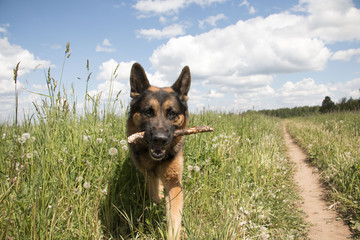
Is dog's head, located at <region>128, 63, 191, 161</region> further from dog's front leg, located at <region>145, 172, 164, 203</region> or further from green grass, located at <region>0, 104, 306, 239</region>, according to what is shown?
dog's front leg, located at <region>145, 172, 164, 203</region>

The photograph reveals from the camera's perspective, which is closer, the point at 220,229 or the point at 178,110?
the point at 220,229

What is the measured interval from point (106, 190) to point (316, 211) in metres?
3.16

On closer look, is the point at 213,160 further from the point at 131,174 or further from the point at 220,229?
the point at 220,229

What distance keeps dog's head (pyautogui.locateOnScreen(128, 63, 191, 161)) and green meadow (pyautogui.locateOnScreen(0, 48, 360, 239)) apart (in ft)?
1.39

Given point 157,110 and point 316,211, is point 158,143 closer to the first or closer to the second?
point 157,110

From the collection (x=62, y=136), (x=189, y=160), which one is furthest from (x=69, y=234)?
(x=189, y=160)

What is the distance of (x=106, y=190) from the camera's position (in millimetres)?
2734

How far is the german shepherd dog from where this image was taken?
2.69 m

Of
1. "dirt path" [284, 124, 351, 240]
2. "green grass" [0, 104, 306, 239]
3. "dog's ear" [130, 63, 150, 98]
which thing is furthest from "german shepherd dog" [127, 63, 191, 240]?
"dirt path" [284, 124, 351, 240]

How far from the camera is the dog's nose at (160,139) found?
2637 millimetres

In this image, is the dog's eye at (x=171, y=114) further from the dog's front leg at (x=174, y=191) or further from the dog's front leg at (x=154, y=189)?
the dog's front leg at (x=154, y=189)

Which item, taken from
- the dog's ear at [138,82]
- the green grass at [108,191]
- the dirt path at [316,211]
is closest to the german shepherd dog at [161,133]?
the dog's ear at [138,82]

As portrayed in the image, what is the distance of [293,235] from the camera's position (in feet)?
9.20

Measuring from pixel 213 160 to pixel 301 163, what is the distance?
339cm
